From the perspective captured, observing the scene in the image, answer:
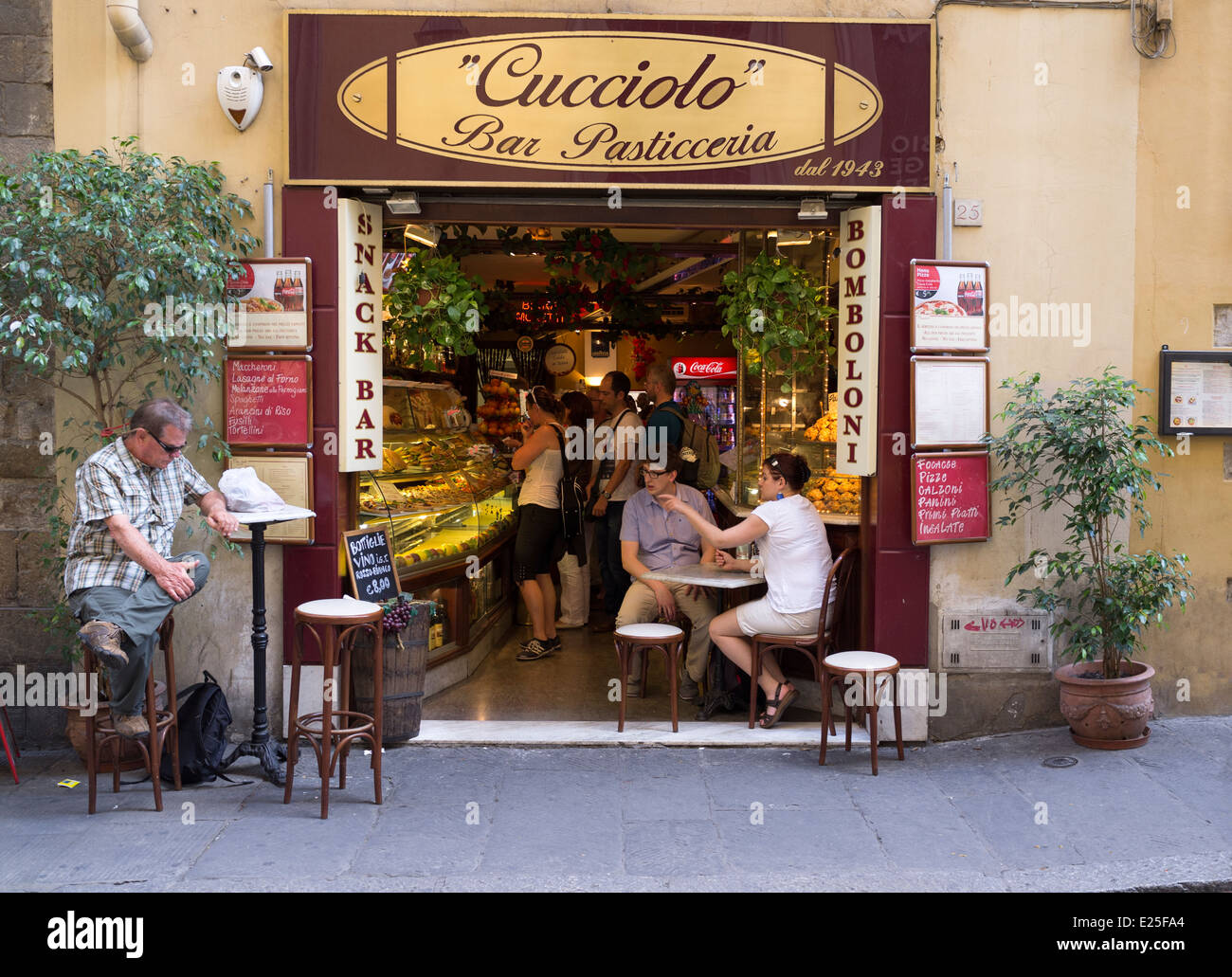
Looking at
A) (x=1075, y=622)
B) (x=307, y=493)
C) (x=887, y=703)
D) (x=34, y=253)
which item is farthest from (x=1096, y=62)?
(x=34, y=253)

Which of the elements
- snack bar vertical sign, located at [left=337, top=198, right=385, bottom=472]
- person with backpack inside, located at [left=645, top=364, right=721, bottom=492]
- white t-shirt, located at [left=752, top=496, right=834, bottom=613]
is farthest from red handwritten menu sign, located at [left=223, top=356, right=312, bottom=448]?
person with backpack inside, located at [left=645, top=364, right=721, bottom=492]

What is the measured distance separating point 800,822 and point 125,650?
3.09 metres

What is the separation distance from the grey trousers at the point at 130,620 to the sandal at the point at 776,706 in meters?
3.21

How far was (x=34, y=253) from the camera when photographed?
4.91 meters

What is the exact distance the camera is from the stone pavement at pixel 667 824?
4.26m

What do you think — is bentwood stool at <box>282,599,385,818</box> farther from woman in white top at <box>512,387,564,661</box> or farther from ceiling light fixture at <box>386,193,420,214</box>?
woman in white top at <box>512,387,564,661</box>

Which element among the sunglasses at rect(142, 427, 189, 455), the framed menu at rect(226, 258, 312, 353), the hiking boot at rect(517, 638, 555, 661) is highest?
the framed menu at rect(226, 258, 312, 353)

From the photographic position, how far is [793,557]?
5.93 meters

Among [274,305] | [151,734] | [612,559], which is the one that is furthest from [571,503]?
[151,734]

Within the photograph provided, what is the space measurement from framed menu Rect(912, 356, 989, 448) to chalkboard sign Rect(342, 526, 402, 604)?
295 centimetres

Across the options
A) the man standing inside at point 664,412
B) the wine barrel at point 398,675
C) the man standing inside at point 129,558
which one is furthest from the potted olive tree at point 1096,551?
the man standing inside at point 129,558

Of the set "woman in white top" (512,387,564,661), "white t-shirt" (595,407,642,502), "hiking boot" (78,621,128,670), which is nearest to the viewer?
"hiking boot" (78,621,128,670)

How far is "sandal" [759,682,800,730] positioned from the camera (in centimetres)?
607

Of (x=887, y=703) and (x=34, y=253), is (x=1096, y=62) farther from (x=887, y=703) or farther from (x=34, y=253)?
(x=34, y=253)
